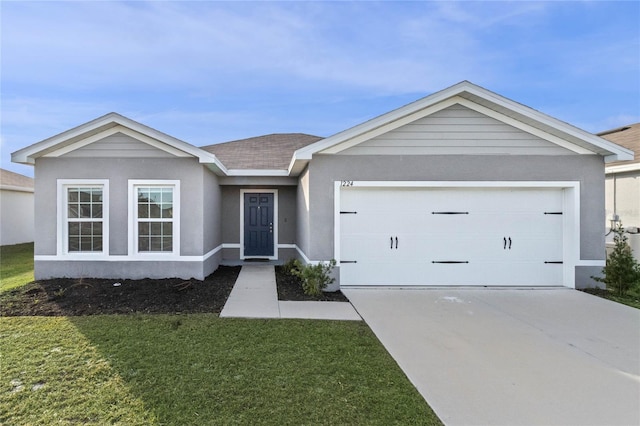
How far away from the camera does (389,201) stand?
7672 millimetres

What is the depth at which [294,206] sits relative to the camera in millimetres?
11062

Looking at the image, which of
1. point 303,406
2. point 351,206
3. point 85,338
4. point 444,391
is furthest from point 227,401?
point 351,206

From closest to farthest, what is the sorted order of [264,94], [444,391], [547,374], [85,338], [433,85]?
[444,391]
[547,374]
[85,338]
[433,85]
[264,94]

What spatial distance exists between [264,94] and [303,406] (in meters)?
17.7

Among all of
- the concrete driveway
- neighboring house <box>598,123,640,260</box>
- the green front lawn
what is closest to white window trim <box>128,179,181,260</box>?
the concrete driveway

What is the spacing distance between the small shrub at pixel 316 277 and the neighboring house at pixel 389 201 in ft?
0.87

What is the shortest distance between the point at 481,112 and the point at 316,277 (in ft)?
17.7

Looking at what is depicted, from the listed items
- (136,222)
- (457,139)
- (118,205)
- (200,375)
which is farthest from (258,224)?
(200,375)

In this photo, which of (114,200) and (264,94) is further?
(264,94)

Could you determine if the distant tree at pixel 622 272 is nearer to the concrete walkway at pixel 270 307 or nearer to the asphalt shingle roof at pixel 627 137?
the asphalt shingle roof at pixel 627 137

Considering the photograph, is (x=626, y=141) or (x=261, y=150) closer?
(x=626, y=141)

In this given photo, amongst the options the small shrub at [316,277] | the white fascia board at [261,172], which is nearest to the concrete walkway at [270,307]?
the small shrub at [316,277]

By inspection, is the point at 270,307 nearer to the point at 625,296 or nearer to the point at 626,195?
the point at 625,296

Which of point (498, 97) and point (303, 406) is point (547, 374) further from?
point (498, 97)
